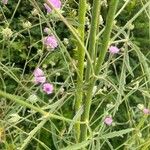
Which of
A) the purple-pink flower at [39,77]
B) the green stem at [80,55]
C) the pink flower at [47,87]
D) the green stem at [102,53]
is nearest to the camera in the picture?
the green stem at [102,53]

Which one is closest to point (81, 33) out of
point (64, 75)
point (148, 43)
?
point (64, 75)

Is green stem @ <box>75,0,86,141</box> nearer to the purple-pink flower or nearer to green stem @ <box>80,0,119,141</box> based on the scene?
green stem @ <box>80,0,119,141</box>

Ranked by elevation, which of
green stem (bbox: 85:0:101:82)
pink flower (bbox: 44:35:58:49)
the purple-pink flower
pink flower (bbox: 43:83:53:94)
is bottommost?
pink flower (bbox: 43:83:53:94)

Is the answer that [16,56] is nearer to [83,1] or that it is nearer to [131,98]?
[131,98]

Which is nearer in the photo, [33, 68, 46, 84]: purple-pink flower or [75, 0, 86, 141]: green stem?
[75, 0, 86, 141]: green stem

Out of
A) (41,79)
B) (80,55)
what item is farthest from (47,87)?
(80,55)

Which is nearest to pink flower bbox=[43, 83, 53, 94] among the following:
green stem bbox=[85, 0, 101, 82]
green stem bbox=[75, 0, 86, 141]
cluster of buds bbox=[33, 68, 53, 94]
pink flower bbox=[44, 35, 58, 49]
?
cluster of buds bbox=[33, 68, 53, 94]

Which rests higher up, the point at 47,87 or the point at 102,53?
the point at 102,53

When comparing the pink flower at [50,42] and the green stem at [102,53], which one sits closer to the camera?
the green stem at [102,53]

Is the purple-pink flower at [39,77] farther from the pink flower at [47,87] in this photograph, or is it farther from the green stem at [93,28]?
the green stem at [93,28]

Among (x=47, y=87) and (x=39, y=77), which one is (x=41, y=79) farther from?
(x=47, y=87)

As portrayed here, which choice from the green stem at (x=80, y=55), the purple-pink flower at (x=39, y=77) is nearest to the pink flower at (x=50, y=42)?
the purple-pink flower at (x=39, y=77)
